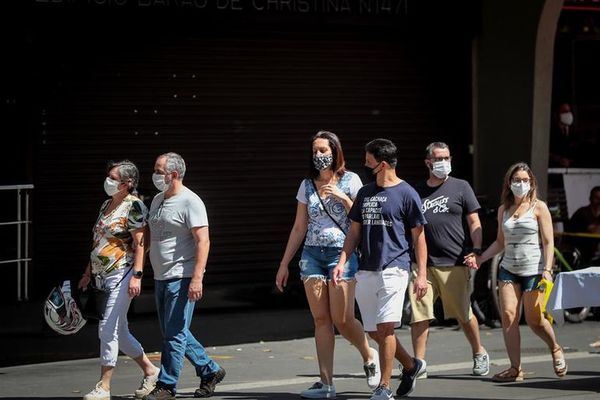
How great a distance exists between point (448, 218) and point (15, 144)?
4.68m

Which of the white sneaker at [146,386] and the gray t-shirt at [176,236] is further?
the white sneaker at [146,386]

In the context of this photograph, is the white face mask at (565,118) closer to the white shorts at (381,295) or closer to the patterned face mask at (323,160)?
the patterned face mask at (323,160)

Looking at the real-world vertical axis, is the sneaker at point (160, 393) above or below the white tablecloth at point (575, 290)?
below

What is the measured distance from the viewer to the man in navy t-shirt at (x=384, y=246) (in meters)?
9.19

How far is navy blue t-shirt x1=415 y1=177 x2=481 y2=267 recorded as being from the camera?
10617 mm

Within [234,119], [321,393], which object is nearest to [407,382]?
[321,393]

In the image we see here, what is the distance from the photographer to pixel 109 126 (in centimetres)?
1328

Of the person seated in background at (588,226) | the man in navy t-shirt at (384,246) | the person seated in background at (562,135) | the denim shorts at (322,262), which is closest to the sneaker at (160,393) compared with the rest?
the denim shorts at (322,262)

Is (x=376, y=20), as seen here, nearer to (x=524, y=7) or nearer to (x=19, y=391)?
(x=524, y=7)

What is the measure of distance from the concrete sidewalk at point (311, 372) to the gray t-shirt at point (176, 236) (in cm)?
107

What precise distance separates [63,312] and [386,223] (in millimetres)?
2513

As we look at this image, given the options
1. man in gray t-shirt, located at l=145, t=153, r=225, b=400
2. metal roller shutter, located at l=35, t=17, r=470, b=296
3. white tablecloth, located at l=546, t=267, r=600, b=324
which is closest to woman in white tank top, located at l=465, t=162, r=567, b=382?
white tablecloth, located at l=546, t=267, r=600, b=324

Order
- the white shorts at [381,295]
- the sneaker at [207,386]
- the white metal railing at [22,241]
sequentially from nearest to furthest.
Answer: the white shorts at [381,295]
the sneaker at [207,386]
the white metal railing at [22,241]

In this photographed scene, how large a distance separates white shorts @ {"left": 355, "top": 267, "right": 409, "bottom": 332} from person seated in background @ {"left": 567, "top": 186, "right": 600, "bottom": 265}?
6087 mm
